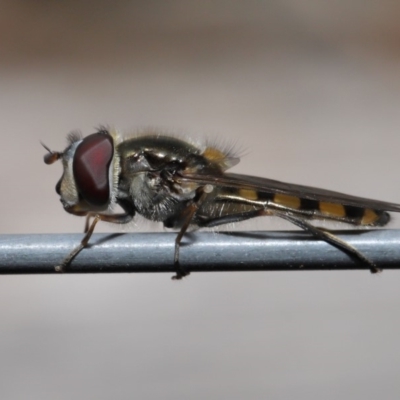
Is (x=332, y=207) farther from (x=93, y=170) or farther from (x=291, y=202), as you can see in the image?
(x=93, y=170)

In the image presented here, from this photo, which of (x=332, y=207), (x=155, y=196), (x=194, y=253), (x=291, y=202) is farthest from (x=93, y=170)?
(x=194, y=253)

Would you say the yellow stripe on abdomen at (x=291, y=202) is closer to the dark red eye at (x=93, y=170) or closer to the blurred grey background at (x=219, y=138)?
the dark red eye at (x=93, y=170)

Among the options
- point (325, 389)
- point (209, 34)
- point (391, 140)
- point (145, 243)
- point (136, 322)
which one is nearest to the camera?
point (145, 243)

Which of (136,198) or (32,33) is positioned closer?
(136,198)

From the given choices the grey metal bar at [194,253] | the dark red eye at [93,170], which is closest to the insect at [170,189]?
the dark red eye at [93,170]

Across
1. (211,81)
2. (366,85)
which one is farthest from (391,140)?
(211,81)

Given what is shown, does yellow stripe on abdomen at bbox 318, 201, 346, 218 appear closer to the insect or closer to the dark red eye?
the insect

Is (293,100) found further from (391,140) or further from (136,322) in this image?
(136,322)
